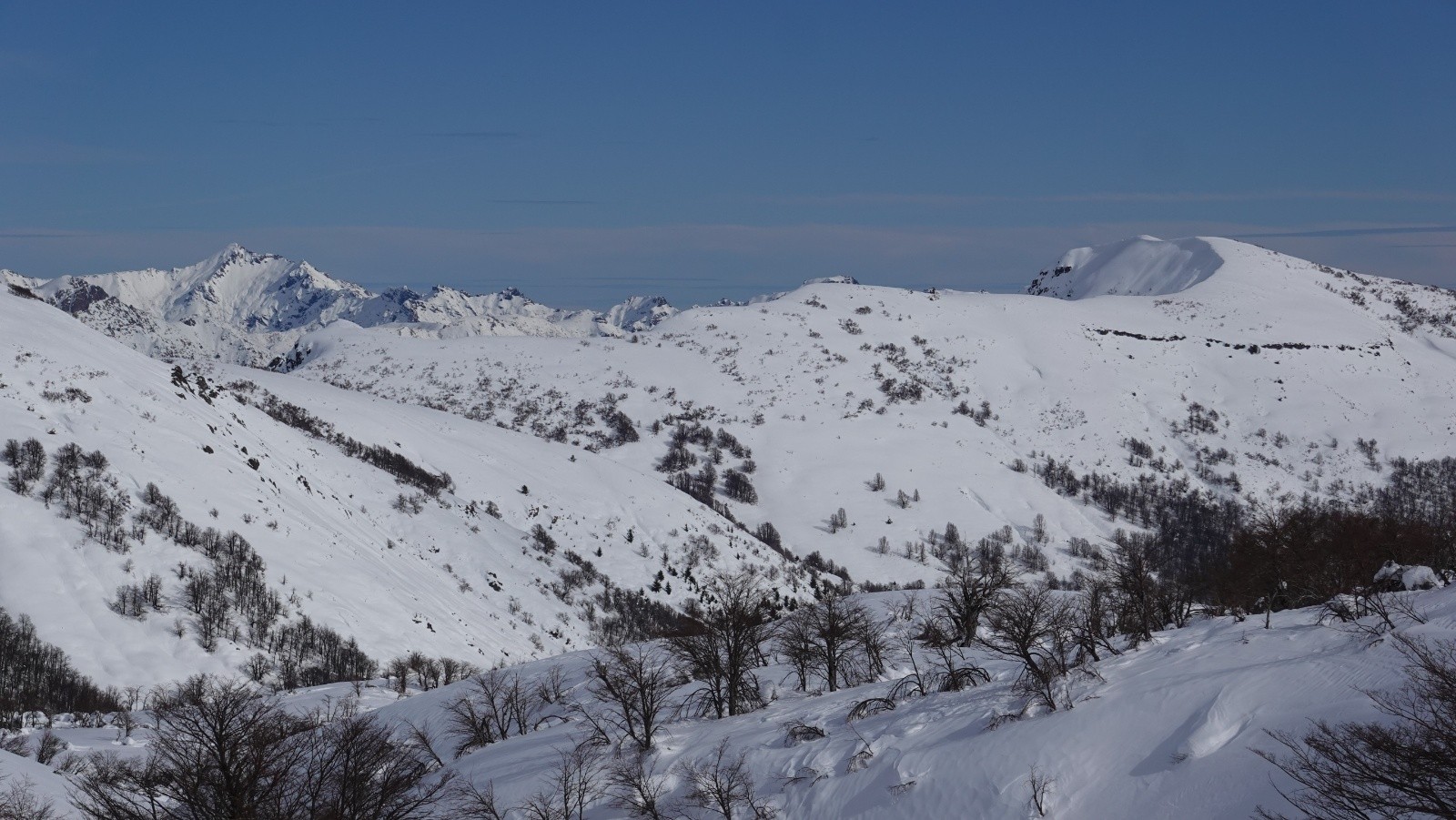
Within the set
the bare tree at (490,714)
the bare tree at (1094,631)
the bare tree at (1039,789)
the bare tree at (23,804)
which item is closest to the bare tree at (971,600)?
the bare tree at (1094,631)

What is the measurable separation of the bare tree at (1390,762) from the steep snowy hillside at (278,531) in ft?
242

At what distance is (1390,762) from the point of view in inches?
814

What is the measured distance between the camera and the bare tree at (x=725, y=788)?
35.0m

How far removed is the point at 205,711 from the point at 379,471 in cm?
9746

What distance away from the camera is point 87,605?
74.7 meters

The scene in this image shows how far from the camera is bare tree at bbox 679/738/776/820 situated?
35.0 metres

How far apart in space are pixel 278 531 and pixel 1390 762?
92.4m

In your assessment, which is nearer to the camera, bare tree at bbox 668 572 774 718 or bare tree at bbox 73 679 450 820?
bare tree at bbox 73 679 450 820

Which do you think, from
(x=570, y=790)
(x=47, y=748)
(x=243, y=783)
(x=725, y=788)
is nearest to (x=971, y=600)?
(x=725, y=788)

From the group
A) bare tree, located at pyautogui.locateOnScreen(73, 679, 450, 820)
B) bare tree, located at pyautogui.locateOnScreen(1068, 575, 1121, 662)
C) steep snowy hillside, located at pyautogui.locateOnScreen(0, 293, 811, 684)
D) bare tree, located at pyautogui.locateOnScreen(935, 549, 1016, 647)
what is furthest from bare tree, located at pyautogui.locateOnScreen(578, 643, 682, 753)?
steep snowy hillside, located at pyautogui.locateOnScreen(0, 293, 811, 684)

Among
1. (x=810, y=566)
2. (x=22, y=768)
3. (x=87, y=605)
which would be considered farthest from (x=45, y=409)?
(x=810, y=566)

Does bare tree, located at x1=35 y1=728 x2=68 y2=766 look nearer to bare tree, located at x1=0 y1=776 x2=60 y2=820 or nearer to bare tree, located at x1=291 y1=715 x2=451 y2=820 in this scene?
bare tree, located at x1=0 y1=776 x2=60 y2=820

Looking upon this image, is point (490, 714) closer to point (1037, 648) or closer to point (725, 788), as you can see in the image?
point (725, 788)

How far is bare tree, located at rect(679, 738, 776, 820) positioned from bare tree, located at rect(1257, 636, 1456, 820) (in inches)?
691
